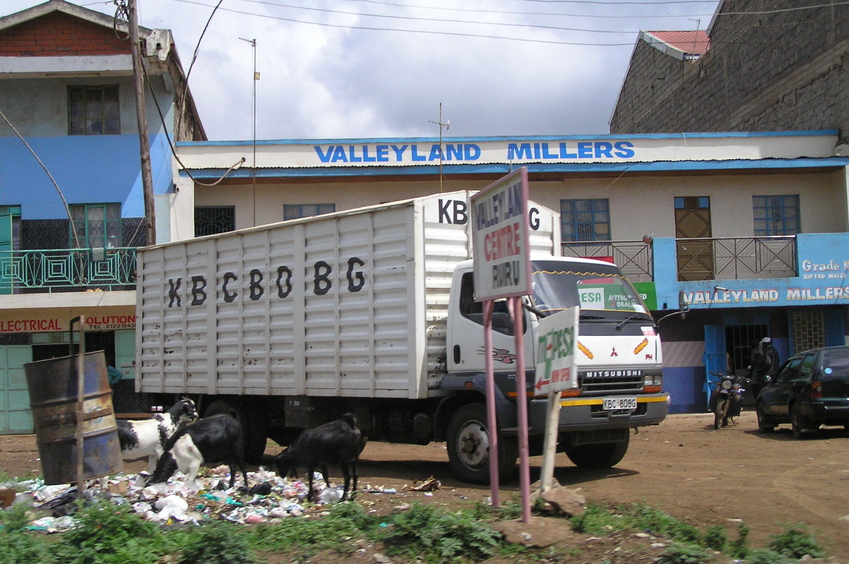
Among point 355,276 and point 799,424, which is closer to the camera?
point 355,276

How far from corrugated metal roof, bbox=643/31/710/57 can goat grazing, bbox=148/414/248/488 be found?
23327mm

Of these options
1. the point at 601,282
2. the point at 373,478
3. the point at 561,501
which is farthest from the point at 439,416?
the point at 561,501

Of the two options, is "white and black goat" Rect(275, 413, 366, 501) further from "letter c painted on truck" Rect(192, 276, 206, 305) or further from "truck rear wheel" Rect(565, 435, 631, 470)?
"letter c painted on truck" Rect(192, 276, 206, 305)

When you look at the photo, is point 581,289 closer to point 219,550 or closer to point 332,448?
point 332,448

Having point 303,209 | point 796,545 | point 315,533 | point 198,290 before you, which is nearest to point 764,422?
point 796,545

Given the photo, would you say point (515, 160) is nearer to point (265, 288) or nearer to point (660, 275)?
point (660, 275)

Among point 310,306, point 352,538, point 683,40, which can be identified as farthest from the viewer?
point 683,40

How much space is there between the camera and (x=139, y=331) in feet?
43.5

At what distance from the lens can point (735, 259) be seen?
62.2 ft

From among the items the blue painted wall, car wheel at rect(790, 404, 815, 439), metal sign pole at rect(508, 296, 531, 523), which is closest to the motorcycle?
car wheel at rect(790, 404, 815, 439)

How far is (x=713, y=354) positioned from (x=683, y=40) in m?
15.7

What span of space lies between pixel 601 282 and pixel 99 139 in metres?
13.6

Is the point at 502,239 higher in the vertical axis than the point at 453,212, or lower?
lower

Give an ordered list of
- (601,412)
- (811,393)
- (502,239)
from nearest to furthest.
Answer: (502,239) → (601,412) → (811,393)
